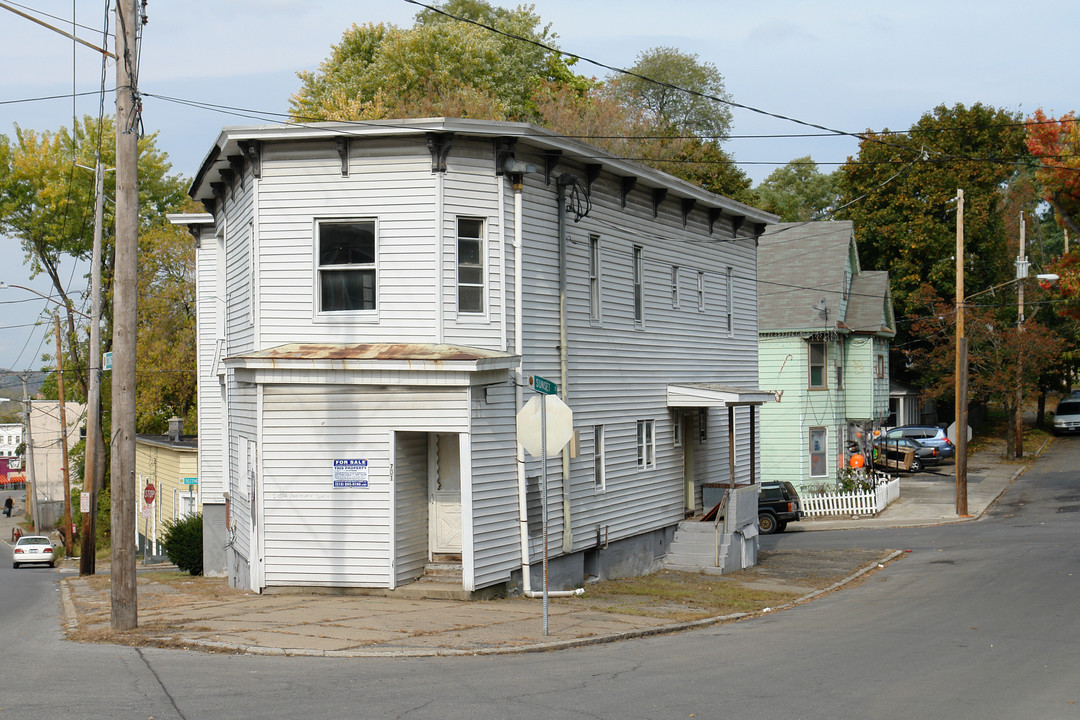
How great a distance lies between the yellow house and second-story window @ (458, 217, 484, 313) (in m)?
17.8

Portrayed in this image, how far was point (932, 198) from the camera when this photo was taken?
180 ft

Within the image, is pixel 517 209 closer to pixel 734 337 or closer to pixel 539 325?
pixel 539 325

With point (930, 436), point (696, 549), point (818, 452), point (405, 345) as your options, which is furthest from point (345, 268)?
point (930, 436)

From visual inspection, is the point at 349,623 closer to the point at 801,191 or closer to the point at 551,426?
the point at 551,426

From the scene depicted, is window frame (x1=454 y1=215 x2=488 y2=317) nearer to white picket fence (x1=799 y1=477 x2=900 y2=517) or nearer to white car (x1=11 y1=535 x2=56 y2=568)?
white picket fence (x1=799 y1=477 x2=900 y2=517)

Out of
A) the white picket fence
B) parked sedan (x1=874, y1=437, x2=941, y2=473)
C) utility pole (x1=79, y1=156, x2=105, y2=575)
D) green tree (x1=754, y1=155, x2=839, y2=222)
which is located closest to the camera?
utility pole (x1=79, y1=156, x2=105, y2=575)

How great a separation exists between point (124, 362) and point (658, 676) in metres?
7.45

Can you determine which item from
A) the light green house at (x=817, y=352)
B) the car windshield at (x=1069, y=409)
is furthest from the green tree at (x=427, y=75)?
the car windshield at (x=1069, y=409)

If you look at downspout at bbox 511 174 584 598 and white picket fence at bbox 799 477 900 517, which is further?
white picket fence at bbox 799 477 900 517

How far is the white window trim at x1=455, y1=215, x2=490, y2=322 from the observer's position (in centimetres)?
1659

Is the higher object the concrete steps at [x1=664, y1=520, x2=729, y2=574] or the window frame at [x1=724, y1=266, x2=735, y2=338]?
the window frame at [x1=724, y1=266, x2=735, y2=338]

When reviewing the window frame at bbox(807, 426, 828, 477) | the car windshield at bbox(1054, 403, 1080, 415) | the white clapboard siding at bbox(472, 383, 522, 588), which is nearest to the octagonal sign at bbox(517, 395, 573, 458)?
the white clapboard siding at bbox(472, 383, 522, 588)

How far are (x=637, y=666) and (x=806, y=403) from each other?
99.8ft

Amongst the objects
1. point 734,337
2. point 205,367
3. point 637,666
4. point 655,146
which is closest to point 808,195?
point 655,146
